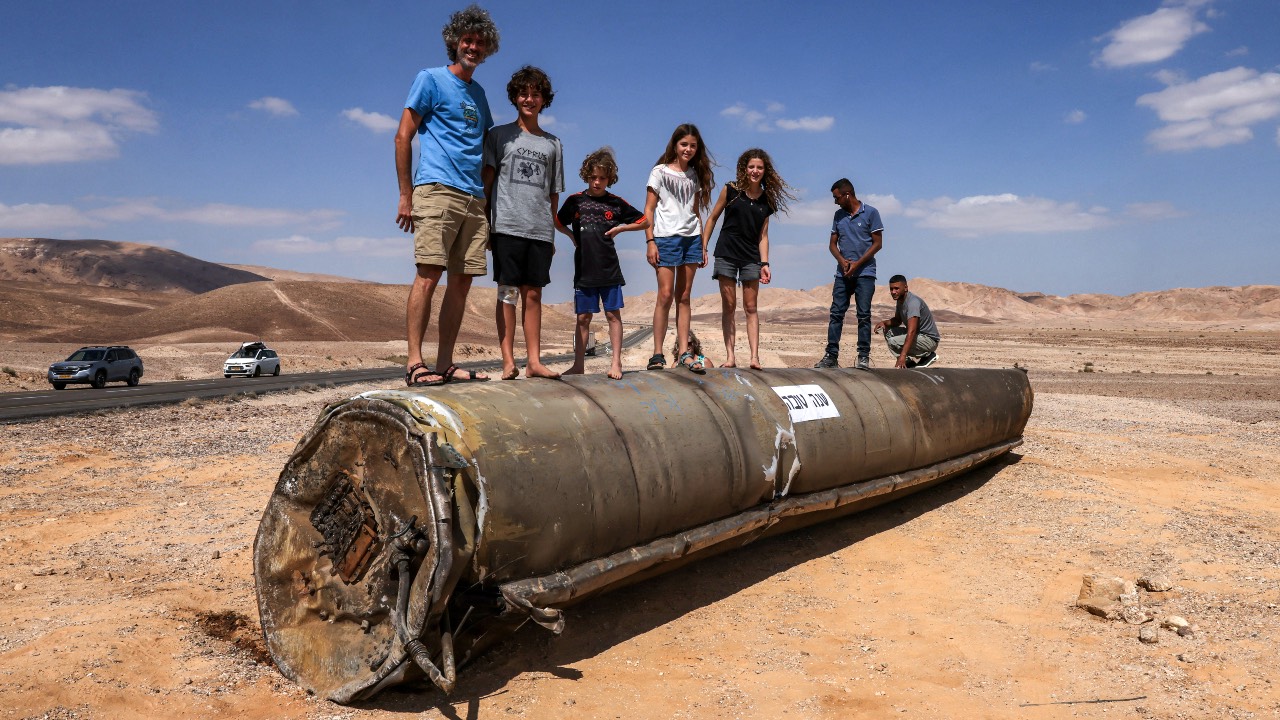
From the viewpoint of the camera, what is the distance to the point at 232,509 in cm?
748

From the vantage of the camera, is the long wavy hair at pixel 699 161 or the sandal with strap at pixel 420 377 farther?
the long wavy hair at pixel 699 161

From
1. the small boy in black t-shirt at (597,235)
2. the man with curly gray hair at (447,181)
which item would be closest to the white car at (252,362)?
the small boy in black t-shirt at (597,235)

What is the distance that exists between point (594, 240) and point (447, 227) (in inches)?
A: 55.8

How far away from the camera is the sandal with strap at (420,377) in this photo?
4637 millimetres

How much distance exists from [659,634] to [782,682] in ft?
2.83

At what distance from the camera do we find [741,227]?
23.5 feet

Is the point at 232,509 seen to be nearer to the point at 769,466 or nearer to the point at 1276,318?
the point at 769,466

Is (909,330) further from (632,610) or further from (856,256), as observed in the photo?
(632,610)

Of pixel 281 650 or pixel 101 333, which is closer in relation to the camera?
pixel 281 650

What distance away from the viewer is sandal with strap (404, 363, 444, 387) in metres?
4.64

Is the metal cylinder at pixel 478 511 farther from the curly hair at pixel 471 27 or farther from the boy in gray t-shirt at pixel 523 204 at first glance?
the curly hair at pixel 471 27

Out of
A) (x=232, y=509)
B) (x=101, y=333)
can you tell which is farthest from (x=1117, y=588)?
(x=101, y=333)

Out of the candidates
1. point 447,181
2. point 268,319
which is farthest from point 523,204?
point 268,319

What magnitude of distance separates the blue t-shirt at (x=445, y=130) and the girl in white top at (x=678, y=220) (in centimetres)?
178
